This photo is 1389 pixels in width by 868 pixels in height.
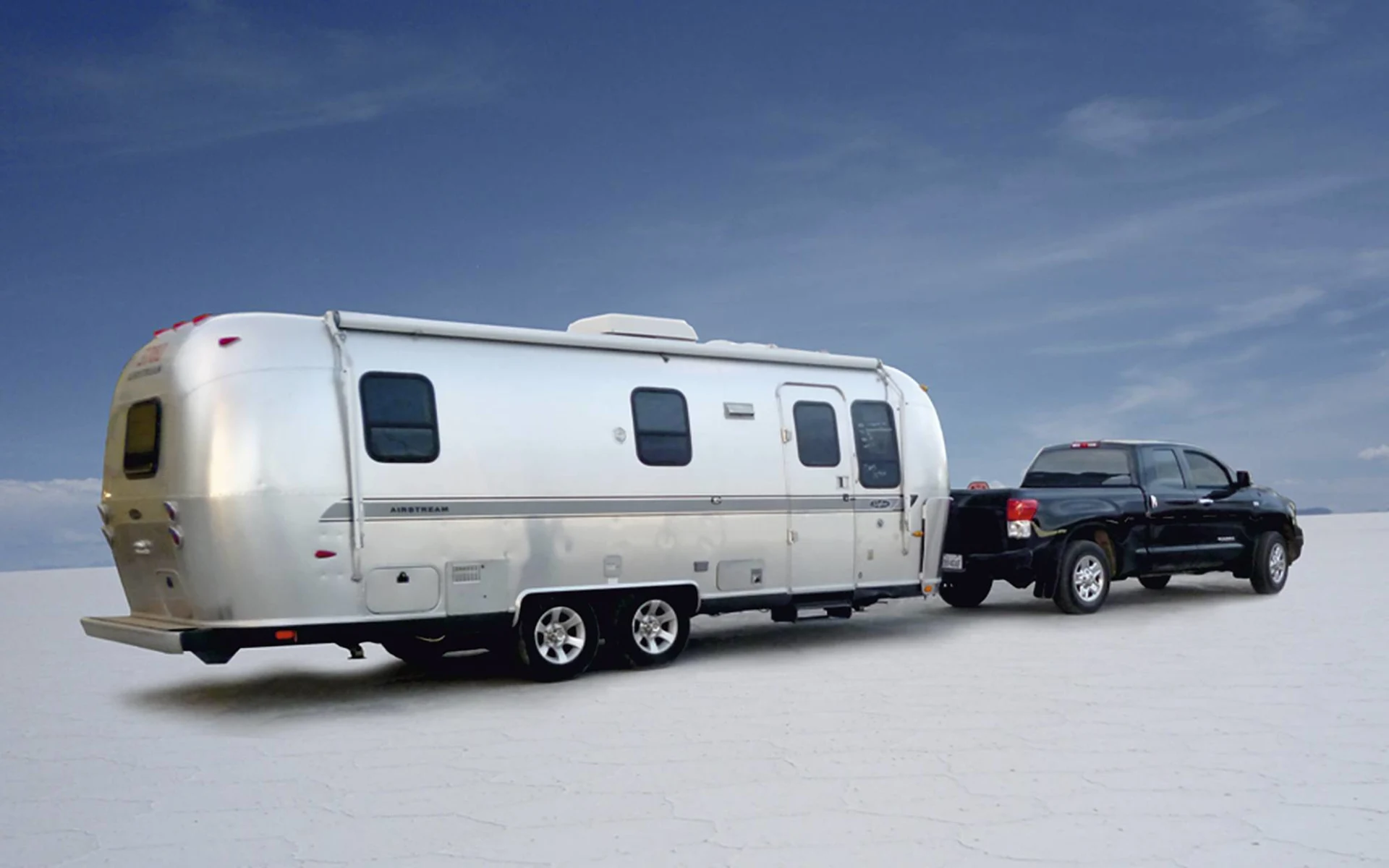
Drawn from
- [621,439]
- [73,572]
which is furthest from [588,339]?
[73,572]

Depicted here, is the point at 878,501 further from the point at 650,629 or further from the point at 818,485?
the point at 650,629

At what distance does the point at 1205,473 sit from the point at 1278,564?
1.82 meters

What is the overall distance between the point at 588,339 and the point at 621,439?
944 mm

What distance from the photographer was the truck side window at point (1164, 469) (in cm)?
1524

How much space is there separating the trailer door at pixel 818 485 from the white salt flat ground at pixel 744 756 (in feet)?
2.76

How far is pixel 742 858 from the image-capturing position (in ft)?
17.5

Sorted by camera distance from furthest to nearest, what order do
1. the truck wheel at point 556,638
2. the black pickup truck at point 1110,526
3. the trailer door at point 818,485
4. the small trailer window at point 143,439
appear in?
the black pickup truck at point 1110,526
the trailer door at point 818,485
the truck wheel at point 556,638
the small trailer window at point 143,439

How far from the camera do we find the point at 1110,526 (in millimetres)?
14578

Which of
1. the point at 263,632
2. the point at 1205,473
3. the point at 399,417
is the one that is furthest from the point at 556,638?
the point at 1205,473

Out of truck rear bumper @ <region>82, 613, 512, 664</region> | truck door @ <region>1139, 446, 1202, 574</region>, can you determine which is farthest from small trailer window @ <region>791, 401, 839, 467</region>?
truck door @ <region>1139, 446, 1202, 574</region>

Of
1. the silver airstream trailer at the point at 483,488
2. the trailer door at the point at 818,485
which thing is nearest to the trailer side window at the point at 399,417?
the silver airstream trailer at the point at 483,488

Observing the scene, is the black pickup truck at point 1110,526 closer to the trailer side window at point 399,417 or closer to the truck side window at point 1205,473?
the truck side window at point 1205,473

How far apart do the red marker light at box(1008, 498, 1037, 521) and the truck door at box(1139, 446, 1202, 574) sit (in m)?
2.00

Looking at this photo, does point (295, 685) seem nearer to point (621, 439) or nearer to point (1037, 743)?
point (621, 439)
